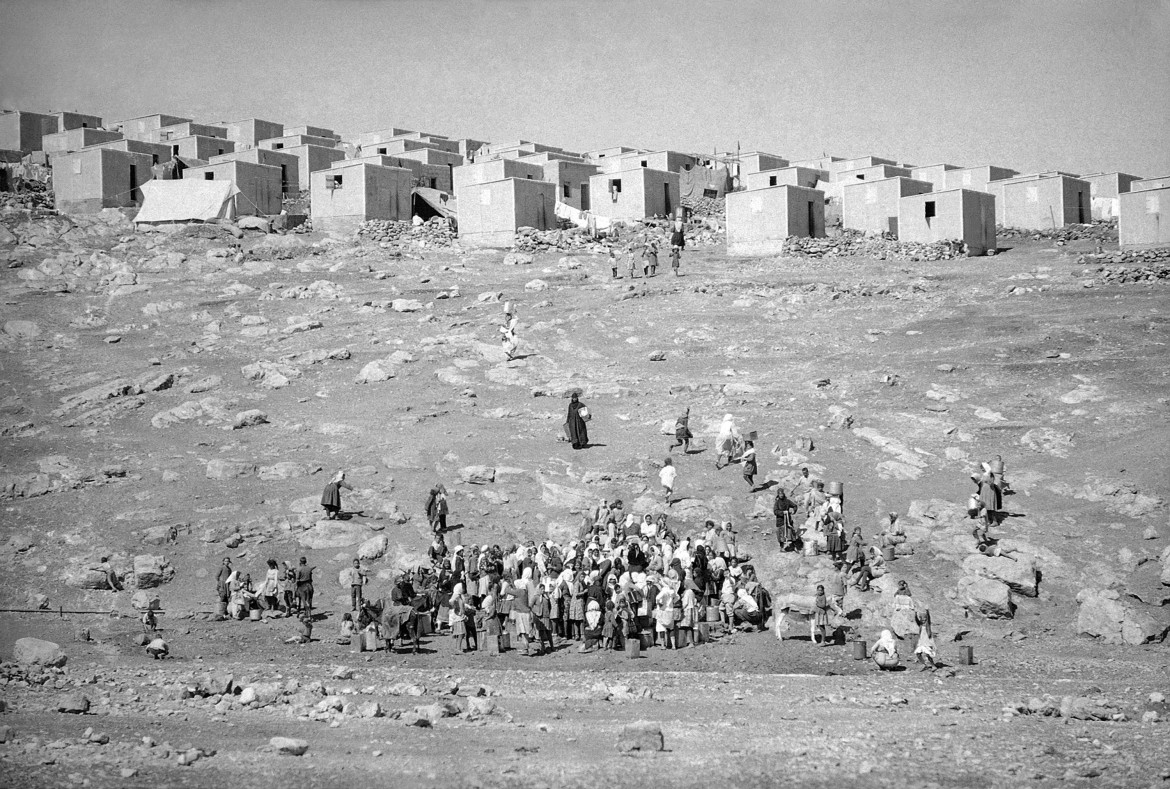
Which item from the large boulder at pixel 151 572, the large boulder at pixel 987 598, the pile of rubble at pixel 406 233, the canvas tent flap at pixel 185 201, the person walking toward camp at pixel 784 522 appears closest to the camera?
the large boulder at pixel 987 598

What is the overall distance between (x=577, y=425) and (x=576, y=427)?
0.06m

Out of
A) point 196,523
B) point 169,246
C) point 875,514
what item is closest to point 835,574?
point 875,514

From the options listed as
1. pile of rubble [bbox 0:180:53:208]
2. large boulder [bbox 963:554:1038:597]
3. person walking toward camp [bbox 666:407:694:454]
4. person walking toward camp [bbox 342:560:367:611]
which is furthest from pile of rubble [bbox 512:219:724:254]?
large boulder [bbox 963:554:1038:597]

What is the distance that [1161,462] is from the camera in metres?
22.4

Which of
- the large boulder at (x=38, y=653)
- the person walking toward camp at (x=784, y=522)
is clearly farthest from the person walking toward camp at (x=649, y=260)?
the large boulder at (x=38, y=653)

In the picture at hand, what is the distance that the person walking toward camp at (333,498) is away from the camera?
880 inches

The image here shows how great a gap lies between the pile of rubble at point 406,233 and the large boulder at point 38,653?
→ 106ft

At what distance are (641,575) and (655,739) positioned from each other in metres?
6.21

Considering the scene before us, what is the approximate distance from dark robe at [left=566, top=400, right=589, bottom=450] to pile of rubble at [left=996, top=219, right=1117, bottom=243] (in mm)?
30610

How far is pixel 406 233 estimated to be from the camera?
49.4 metres

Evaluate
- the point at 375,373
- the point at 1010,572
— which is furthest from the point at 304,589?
the point at 375,373

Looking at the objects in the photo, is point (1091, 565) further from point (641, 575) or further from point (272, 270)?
point (272, 270)

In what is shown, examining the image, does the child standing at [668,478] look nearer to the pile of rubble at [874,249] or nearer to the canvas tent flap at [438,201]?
the pile of rubble at [874,249]

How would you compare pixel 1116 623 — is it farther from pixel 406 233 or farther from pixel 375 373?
pixel 406 233
